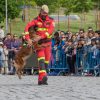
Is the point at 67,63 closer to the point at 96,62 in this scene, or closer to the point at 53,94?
the point at 96,62

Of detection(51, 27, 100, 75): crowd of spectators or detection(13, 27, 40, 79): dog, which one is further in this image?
detection(51, 27, 100, 75): crowd of spectators

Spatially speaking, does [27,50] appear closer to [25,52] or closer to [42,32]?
[25,52]

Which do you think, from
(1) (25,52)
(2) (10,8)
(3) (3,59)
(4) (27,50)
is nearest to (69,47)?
(3) (3,59)

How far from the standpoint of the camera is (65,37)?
2606 cm

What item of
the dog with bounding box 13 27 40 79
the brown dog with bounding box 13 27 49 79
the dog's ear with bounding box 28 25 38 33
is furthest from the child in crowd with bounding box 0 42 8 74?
the dog's ear with bounding box 28 25 38 33

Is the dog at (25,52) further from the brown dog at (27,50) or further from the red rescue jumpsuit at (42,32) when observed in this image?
the red rescue jumpsuit at (42,32)

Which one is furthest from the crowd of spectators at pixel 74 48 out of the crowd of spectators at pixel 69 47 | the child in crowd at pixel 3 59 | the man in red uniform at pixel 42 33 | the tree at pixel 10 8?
the tree at pixel 10 8

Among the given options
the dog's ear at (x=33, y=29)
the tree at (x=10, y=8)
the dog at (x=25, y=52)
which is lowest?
the dog at (x=25, y=52)

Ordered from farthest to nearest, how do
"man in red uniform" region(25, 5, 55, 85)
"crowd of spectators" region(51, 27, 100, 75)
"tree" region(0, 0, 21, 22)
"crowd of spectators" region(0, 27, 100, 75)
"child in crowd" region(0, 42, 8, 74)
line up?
1. "tree" region(0, 0, 21, 22)
2. "child in crowd" region(0, 42, 8, 74)
3. "crowd of spectators" region(0, 27, 100, 75)
4. "crowd of spectators" region(51, 27, 100, 75)
5. "man in red uniform" region(25, 5, 55, 85)

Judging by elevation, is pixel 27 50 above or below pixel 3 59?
below

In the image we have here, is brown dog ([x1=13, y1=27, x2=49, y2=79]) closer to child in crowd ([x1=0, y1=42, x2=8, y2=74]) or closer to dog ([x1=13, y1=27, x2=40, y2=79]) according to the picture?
dog ([x1=13, y1=27, x2=40, y2=79])

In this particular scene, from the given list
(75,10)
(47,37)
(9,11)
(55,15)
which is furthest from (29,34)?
(55,15)

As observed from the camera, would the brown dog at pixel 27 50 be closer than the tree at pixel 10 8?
Yes

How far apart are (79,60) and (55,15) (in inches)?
2220
